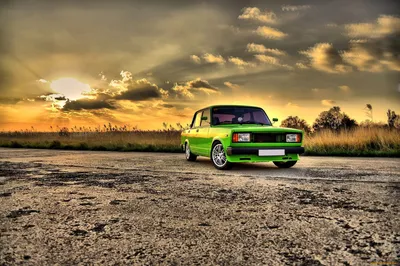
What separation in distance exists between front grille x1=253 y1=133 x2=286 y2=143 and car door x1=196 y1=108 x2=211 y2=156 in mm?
1338

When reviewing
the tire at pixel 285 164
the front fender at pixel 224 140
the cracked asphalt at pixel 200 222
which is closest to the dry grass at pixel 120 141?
the tire at pixel 285 164

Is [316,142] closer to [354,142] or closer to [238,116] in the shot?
[354,142]

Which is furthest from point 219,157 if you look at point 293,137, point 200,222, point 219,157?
point 200,222

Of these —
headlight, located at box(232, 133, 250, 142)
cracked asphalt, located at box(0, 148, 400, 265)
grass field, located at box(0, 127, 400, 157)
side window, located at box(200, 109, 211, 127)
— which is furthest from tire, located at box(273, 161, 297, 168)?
grass field, located at box(0, 127, 400, 157)

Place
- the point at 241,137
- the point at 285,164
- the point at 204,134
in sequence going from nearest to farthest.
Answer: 1. the point at 241,137
2. the point at 285,164
3. the point at 204,134

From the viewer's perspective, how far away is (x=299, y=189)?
576 centimetres

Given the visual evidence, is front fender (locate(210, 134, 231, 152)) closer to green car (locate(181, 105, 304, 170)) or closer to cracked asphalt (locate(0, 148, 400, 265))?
green car (locate(181, 105, 304, 170))

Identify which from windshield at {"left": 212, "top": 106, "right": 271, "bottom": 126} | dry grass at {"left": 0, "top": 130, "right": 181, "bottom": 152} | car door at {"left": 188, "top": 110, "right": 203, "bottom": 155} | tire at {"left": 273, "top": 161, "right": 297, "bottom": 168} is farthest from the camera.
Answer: dry grass at {"left": 0, "top": 130, "right": 181, "bottom": 152}

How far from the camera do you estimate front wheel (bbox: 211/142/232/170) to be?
8.48 metres

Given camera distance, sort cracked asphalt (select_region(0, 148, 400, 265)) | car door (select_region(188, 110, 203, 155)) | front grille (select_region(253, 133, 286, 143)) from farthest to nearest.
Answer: car door (select_region(188, 110, 203, 155))
front grille (select_region(253, 133, 286, 143))
cracked asphalt (select_region(0, 148, 400, 265))

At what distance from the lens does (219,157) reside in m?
8.73

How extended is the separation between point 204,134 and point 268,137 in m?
1.82

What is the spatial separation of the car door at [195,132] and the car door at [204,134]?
0.44ft

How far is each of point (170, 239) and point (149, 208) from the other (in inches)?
50.8
